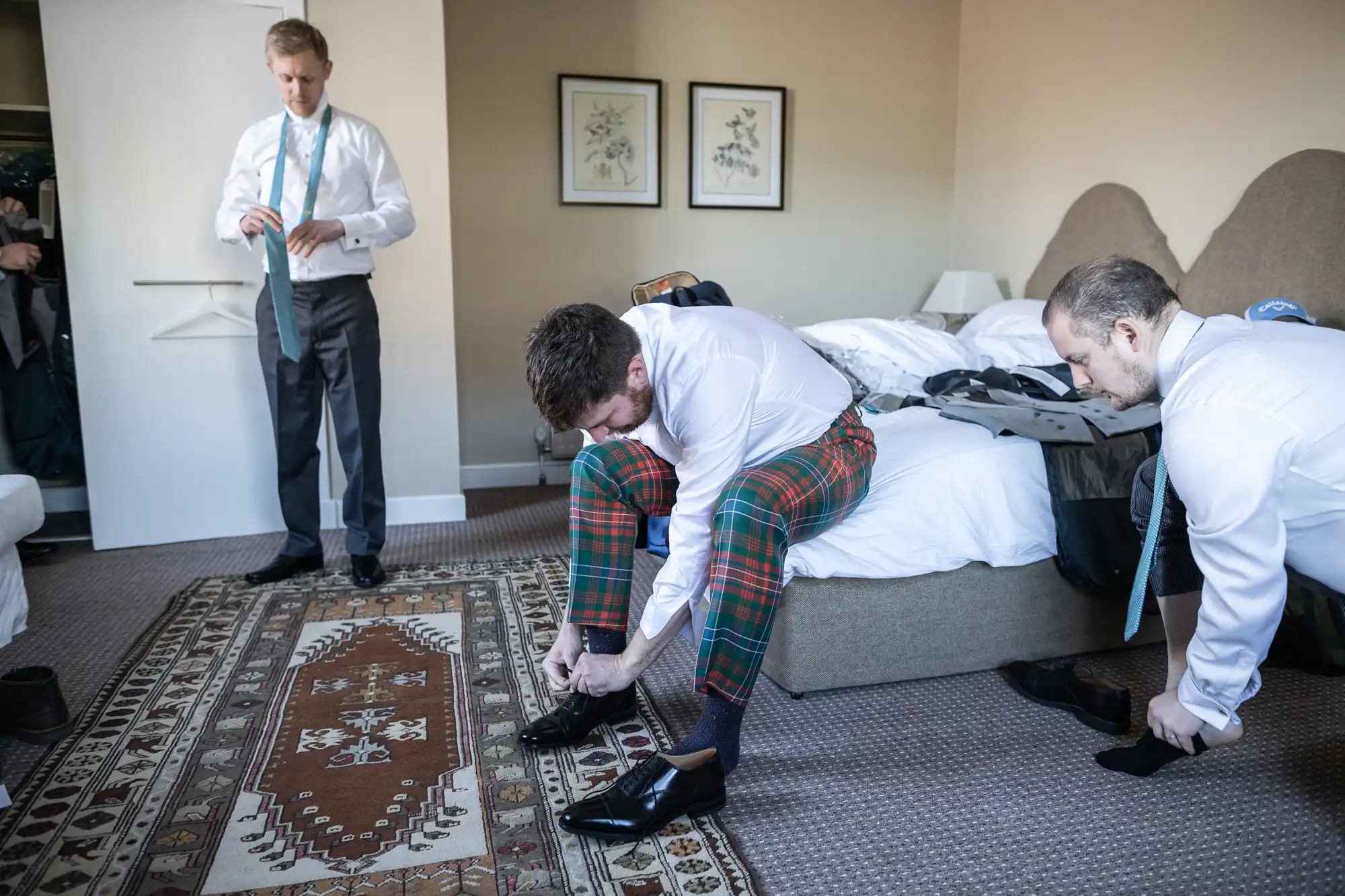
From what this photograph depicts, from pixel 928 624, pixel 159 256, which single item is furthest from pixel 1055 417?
pixel 159 256

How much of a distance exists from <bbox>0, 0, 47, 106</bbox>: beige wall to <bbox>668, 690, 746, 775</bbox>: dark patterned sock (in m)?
3.35

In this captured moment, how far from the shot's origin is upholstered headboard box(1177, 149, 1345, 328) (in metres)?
2.61

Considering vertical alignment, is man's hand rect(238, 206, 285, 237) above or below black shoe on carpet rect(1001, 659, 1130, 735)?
above

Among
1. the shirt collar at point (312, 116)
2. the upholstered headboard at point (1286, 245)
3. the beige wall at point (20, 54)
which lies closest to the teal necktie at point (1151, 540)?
the upholstered headboard at point (1286, 245)

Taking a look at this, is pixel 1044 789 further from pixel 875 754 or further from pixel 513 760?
pixel 513 760

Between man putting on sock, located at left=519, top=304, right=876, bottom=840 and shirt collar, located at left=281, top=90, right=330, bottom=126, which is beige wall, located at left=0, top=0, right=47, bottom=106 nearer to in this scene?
shirt collar, located at left=281, top=90, right=330, bottom=126

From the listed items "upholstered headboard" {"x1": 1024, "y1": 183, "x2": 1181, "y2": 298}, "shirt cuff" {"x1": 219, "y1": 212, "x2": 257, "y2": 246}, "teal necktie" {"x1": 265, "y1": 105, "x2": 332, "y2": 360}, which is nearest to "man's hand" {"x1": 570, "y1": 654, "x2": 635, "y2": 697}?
"teal necktie" {"x1": 265, "y1": 105, "x2": 332, "y2": 360}

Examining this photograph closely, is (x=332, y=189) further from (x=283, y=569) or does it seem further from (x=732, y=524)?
(x=732, y=524)

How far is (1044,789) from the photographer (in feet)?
5.26

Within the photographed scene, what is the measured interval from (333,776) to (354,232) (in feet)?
5.14

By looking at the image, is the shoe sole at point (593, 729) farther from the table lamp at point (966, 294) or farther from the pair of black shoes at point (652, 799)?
the table lamp at point (966, 294)

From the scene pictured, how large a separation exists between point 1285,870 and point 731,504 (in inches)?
38.6

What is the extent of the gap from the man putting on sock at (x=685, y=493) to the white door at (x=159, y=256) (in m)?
1.94

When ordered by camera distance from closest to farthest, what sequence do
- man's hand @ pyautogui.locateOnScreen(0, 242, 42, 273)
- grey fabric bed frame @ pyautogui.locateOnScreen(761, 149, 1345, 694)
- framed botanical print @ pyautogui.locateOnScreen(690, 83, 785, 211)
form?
grey fabric bed frame @ pyautogui.locateOnScreen(761, 149, 1345, 694), man's hand @ pyautogui.locateOnScreen(0, 242, 42, 273), framed botanical print @ pyautogui.locateOnScreen(690, 83, 785, 211)
